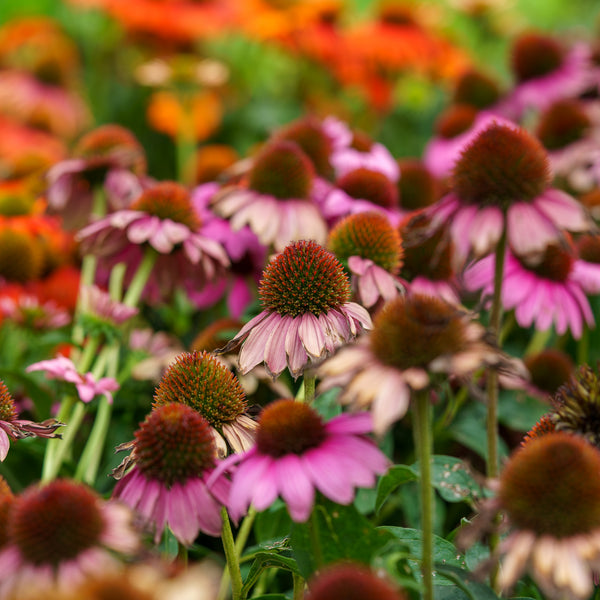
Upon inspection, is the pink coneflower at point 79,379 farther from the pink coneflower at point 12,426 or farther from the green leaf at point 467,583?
the green leaf at point 467,583

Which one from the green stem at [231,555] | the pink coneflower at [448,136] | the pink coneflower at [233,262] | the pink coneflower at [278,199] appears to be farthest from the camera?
the pink coneflower at [448,136]

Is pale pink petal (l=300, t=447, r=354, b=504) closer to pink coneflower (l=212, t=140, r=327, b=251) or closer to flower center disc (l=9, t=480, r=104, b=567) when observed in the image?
flower center disc (l=9, t=480, r=104, b=567)

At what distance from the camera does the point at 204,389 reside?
87 centimetres

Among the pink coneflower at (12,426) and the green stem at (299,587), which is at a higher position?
the pink coneflower at (12,426)

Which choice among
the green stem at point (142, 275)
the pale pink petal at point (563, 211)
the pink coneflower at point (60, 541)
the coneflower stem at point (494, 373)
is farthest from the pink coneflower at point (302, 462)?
the green stem at point (142, 275)

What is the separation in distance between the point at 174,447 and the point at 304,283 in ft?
0.82

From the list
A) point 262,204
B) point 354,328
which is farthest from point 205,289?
point 354,328

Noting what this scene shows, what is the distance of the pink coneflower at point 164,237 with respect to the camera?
1.26 meters

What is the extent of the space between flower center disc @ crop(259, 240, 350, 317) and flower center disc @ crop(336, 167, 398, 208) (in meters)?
0.50

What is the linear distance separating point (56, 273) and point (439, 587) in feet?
3.89

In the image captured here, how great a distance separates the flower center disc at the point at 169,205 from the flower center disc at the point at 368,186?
279mm

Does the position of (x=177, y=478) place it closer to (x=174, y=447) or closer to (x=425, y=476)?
(x=174, y=447)

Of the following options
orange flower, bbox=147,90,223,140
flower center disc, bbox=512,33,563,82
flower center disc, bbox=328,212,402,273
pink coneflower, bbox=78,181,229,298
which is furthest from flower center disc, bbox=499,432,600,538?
orange flower, bbox=147,90,223,140

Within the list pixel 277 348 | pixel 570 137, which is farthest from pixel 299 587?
pixel 570 137
